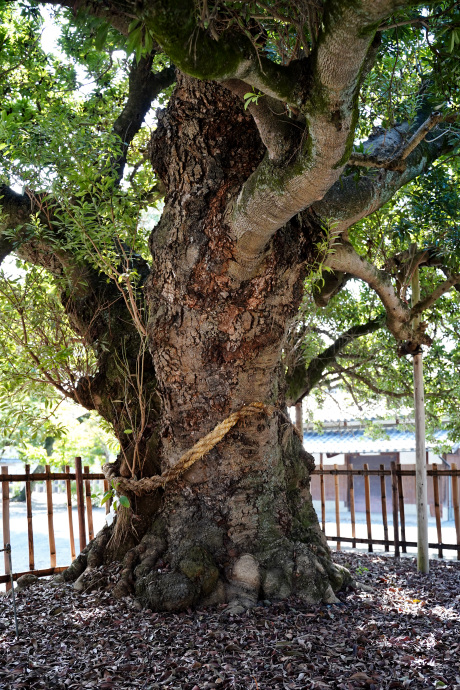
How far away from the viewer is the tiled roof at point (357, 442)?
17094mm

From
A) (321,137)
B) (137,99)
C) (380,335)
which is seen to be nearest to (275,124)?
(321,137)

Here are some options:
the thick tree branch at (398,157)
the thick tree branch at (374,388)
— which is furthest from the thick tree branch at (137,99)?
the thick tree branch at (374,388)

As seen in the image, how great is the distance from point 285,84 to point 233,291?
168cm

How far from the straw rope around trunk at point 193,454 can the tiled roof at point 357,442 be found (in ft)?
40.9

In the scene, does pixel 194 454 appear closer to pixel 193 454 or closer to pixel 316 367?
pixel 193 454

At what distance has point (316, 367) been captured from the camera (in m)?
9.05

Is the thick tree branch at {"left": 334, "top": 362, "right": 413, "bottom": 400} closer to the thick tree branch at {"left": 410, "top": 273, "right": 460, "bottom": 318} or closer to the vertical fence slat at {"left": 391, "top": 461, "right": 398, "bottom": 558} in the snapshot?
the vertical fence slat at {"left": 391, "top": 461, "right": 398, "bottom": 558}

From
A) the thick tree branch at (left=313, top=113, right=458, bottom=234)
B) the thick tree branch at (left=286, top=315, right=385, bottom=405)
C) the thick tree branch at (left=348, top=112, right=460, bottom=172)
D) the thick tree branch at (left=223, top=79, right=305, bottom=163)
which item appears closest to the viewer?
the thick tree branch at (left=223, top=79, right=305, bottom=163)

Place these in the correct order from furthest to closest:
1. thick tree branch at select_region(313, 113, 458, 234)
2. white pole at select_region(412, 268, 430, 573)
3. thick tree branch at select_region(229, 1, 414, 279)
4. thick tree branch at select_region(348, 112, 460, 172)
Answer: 1. white pole at select_region(412, 268, 430, 573)
2. thick tree branch at select_region(313, 113, 458, 234)
3. thick tree branch at select_region(348, 112, 460, 172)
4. thick tree branch at select_region(229, 1, 414, 279)

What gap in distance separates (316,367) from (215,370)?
4.73m

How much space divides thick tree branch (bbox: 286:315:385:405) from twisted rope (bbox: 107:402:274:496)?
419cm

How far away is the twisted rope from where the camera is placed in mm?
4457

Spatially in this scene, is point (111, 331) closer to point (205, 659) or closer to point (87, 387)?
point (87, 387)

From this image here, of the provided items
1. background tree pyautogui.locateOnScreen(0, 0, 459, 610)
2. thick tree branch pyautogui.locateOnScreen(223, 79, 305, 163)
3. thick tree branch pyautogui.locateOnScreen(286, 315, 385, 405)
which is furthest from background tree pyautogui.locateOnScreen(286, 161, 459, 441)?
thick tree branch pyautogui.locateOnScreen(223, 79, 305, 163)
